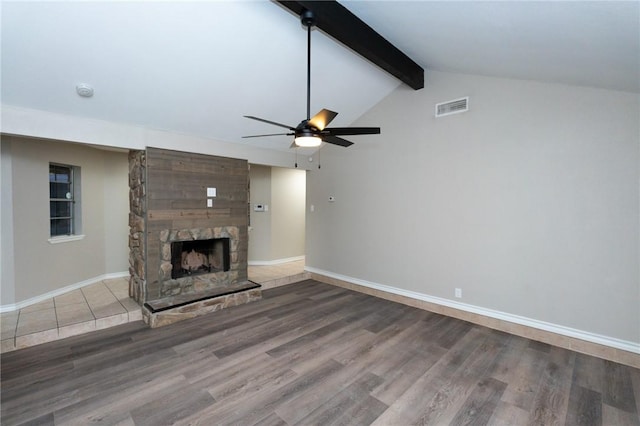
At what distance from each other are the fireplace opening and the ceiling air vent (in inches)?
156

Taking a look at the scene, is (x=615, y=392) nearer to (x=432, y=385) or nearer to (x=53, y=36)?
(x=432, y=385)

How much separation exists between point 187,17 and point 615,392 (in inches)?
202

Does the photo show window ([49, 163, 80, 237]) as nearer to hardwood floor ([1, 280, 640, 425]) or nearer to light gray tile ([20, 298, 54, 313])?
light gray tile ([20, 298, 54, 313])

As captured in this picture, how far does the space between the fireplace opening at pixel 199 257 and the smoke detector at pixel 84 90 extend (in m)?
2.16

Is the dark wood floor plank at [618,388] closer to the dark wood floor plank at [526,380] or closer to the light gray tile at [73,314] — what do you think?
the dark wood floor plank at [526,380]

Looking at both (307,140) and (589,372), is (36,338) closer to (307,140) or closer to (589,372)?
(307,140)

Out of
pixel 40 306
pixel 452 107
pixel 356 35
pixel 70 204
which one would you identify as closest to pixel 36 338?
pixel 40 306

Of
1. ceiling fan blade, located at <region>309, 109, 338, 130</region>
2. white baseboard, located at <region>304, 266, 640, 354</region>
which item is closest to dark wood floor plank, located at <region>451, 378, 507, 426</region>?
white baseboard, located at <region>304, 266, 640, 354</region>

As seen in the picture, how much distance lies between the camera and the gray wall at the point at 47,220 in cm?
374

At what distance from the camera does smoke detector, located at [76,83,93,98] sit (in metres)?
2.98

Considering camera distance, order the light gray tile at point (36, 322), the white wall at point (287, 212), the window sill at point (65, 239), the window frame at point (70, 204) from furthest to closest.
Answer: the white wall at point (287, 212) < the window frame at point (70, 204) < the window sill at point (65, 239) < the light gray tile at point (36, 322)

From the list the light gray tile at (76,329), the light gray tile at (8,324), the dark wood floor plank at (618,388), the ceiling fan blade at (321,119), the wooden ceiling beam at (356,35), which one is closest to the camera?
the dark wood floor plank at (618,388)

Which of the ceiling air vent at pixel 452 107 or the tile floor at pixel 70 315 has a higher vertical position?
the ceiling air vent at pixel 452 107

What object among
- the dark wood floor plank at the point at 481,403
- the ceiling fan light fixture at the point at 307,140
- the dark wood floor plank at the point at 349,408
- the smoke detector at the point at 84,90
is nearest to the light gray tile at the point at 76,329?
the smoke detector at the point at 84,90
